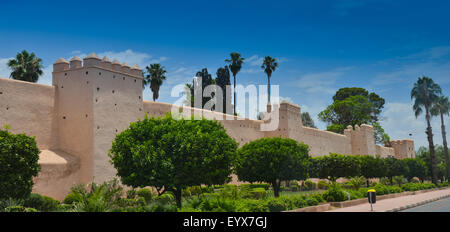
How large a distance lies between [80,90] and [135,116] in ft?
13.7

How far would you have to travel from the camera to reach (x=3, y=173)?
16594mm

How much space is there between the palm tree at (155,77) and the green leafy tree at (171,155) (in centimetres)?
2235

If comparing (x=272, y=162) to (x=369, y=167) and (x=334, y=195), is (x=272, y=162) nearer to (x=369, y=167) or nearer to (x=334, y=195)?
(x=334, y=195)

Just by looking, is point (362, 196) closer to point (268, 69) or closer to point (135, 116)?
point (135, 116)

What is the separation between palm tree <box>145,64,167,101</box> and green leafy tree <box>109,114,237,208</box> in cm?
2235

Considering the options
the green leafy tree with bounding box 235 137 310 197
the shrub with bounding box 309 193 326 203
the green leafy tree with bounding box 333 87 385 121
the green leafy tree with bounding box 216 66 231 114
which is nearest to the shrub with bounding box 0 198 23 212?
the green leafy tree with bounding box 235 137 310 197

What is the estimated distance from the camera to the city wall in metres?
22.8

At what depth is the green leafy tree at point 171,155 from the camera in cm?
1834

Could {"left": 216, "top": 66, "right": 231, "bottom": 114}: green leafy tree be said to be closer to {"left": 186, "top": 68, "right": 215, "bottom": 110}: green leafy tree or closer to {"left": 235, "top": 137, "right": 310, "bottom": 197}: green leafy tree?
{"left": 186, "top": 68, "right": 215, "bottom": 110}: green leafy tree

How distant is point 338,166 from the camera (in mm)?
36938

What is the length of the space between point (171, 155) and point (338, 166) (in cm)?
2282

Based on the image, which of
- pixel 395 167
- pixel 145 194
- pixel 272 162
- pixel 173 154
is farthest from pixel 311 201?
pixel 395 167

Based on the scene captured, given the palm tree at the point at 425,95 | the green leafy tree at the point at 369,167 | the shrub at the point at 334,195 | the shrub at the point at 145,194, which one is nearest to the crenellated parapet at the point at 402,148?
the palm tree at the point at 425,95

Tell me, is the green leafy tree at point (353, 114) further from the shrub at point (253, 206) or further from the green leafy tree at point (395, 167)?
the shrub at point (253, 206)
